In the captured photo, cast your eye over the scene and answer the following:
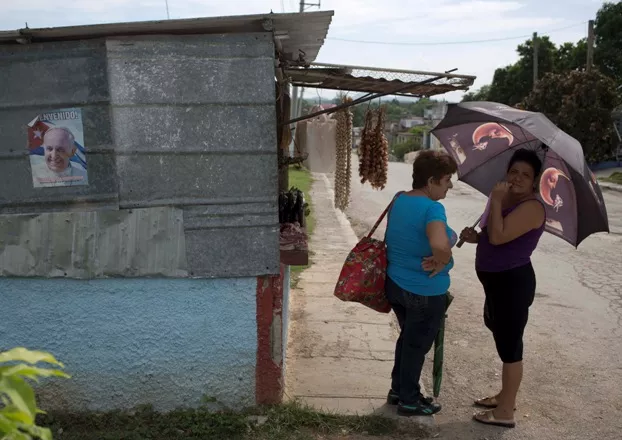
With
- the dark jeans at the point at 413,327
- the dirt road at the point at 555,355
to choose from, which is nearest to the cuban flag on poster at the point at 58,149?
the dark jeans at the point at 413,327

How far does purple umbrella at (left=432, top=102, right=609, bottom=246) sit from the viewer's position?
407 centimetres

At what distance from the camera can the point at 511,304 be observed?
4.23 m

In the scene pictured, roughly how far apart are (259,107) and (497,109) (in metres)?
1.56

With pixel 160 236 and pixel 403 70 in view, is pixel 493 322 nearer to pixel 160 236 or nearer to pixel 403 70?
pixel 403 70

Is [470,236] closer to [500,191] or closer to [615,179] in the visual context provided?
[500,191]

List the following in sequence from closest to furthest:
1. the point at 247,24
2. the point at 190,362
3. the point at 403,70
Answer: the point at 247,24, the point at 190,362, the point at 403,70

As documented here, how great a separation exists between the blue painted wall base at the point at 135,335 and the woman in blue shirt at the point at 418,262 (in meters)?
0.91

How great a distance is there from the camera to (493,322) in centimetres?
438

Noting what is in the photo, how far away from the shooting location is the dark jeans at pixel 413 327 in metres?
4.14

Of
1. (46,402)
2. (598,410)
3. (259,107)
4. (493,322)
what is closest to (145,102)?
(259,107)

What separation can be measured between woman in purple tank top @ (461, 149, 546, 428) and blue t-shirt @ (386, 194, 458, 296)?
332 millimetres

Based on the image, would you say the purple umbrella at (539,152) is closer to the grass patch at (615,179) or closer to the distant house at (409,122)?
the grass patch at (615,179)

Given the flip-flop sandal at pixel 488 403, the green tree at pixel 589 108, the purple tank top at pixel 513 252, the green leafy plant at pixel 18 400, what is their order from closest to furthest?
1. the green leafy plant at pixel 18 400
2. the purple tank top at pixel 513 252
3. the flip-flop sandal at pixel 488 403
4. the green tree at pixel 589 108

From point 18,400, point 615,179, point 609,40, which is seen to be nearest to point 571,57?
point 609,40
